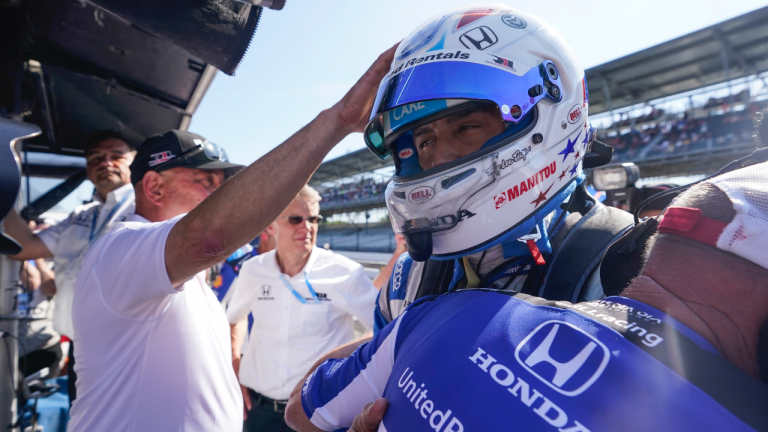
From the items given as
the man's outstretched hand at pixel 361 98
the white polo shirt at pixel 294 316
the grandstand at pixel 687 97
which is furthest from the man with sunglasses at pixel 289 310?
the grandstand at pixel 687 97

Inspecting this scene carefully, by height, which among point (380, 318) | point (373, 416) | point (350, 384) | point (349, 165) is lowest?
point (349, 165)

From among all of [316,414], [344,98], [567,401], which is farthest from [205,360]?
[567,401]

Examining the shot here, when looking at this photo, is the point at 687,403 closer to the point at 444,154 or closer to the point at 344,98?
the point at 444,154

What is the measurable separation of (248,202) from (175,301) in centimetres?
67

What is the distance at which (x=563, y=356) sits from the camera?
19.7 inches

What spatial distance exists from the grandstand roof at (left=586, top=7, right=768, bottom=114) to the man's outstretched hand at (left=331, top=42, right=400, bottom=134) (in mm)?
15882

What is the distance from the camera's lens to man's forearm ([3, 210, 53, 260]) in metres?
2.75

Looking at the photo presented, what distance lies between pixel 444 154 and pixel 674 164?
19.3 meters

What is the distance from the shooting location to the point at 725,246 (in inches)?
20.9

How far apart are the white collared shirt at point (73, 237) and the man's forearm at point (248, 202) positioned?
1.79 meters

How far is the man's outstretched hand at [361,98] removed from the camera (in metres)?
1.37

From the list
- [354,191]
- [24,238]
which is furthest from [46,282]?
[354,191]

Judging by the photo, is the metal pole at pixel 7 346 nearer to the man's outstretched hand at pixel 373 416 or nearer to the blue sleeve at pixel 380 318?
the blue sleeve at pixel 380 318

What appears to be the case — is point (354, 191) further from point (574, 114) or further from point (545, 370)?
point (545, 370)
